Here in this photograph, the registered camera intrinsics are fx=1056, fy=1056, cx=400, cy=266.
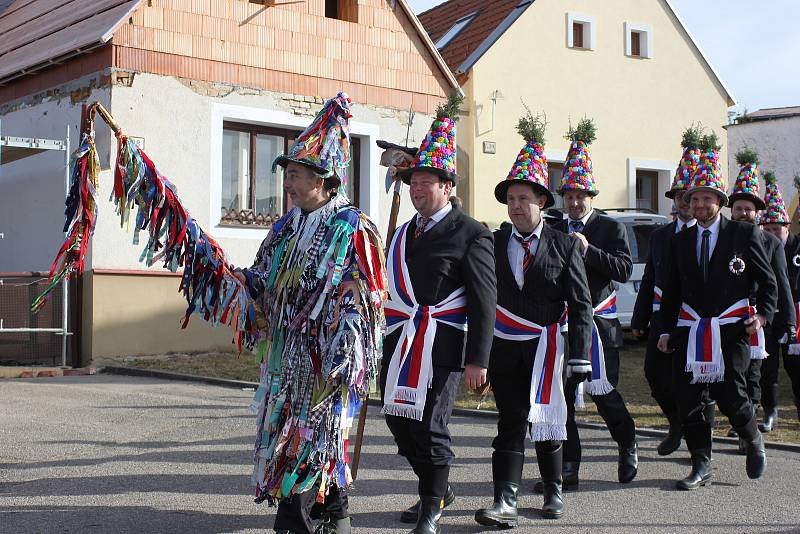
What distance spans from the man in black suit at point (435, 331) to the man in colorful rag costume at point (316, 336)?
248 mm

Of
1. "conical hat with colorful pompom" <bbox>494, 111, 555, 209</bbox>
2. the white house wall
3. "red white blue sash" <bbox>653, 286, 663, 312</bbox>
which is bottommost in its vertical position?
"red white blue sash" <bbox>653, 286, 663, 312</bbox>

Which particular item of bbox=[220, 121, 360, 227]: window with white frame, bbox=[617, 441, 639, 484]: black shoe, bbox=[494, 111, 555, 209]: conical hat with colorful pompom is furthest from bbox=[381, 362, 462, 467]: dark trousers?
bbox=[220, 121, 360, 227]: window with white frame

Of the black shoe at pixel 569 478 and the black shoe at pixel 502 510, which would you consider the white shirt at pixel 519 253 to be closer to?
the black shoe at pixel 502 510

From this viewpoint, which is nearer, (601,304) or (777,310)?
(601,304)

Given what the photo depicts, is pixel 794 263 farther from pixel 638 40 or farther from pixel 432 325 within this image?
pixel 638 40

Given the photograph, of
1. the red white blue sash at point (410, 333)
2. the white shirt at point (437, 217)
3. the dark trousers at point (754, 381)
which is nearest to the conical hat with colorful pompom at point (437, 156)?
the white shirt at point (437, 217)

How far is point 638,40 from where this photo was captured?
866 inches

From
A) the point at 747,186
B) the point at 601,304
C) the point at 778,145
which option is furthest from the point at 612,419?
the point at 778,145

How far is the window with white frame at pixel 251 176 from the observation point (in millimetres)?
15791

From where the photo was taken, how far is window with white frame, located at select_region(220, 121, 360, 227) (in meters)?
15.8

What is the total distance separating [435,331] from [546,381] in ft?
2.91

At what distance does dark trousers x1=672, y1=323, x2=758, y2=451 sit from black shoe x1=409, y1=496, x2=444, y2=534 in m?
2.35

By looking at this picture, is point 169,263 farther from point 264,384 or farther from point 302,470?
point 302,470

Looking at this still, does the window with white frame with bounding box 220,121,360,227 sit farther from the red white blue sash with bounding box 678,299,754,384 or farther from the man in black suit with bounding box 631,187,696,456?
the red white blue sash with bounding box 678,299,754,384
